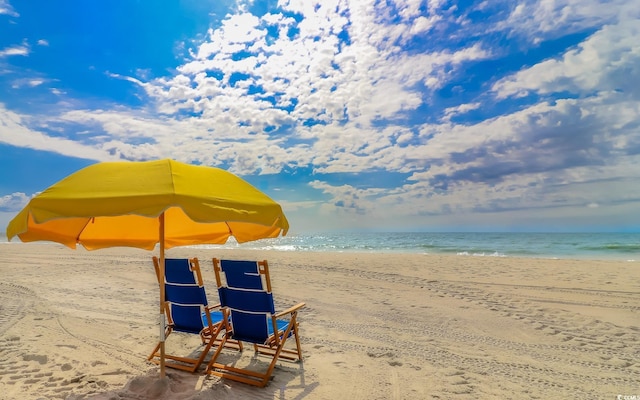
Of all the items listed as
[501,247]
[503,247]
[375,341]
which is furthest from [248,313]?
[501,247]

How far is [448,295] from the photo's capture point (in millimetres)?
9070

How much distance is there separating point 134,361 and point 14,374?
4.01ft

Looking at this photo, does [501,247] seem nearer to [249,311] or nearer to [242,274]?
[249,311]

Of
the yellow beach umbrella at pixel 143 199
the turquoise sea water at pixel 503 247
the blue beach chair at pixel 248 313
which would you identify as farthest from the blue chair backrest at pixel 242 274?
the turquoise sea water at pixel 503 247

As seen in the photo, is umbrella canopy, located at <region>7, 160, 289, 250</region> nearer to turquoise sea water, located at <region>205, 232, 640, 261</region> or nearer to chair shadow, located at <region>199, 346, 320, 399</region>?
chair shadow, located at <region>199, 346, 320, 399</region>

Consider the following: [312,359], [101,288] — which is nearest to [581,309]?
[312,359]

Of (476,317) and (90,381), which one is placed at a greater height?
(90,381)

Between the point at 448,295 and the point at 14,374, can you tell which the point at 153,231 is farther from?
the point at 448,295

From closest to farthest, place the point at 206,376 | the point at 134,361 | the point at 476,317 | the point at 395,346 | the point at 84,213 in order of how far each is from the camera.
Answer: the point at 84,213
the point at 206,376
the point at 134,361
the point at 395,346
the point at 476,317

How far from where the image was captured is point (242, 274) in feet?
13.5

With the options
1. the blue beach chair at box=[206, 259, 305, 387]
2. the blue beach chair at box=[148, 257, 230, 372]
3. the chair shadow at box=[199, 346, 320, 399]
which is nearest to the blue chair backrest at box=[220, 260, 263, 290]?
the blue beach chair at box=[206, 259, 305, 387]

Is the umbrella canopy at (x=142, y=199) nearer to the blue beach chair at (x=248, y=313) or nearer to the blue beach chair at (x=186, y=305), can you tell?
the blue beach chair at (x=248, y=313)

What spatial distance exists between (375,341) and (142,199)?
4.12 metres

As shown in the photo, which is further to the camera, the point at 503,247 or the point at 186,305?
the point at 503,247
